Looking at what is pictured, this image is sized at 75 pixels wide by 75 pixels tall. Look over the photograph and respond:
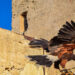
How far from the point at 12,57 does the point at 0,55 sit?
0.97 ft

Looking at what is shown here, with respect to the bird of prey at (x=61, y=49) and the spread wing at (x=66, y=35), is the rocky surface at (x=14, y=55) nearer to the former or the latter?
the bird of prey at (x=61, y=49)

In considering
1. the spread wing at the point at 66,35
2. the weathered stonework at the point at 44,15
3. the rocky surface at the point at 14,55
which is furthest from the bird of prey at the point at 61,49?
the weathered stonework at the point at 44,15

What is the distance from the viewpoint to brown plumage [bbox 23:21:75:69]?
3170 mm

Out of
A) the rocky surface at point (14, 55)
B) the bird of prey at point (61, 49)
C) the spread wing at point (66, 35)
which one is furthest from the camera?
the rocky surface at point (14, 55)

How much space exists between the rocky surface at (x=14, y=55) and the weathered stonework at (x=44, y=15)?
1.57 m

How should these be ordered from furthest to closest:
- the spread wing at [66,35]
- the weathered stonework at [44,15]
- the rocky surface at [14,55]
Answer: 1. the weathered stonework at [44,15]
2. the rocky surface at [14,55]
3. the spread wing at [66,35]

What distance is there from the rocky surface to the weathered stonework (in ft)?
5.14

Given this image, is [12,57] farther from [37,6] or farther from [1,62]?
[37,6]

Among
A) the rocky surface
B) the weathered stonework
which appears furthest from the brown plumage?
the weathered stonework

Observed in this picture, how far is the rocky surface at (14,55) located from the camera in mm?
4035

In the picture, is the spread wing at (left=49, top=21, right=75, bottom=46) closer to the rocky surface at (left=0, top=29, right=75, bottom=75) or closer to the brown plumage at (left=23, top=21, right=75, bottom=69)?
the brown plumage at (left=23, top=21, right=75, bottom=69)

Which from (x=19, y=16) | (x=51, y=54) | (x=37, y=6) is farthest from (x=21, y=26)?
(x=51, y=54)

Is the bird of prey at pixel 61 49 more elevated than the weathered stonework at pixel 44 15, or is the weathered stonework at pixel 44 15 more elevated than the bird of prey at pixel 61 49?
the weathered stonework at pixel 44 15

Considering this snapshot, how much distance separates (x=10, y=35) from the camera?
165 inches
